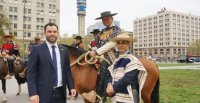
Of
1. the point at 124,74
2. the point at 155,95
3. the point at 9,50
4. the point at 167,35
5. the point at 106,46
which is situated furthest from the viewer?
the point at 167,35

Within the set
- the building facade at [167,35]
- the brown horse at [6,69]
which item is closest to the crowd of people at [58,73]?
the brown horse at [6,69]

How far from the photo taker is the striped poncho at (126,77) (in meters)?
5.25

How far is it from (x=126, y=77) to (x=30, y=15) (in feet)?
371

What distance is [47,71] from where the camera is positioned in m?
5.01

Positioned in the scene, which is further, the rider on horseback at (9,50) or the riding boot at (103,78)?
the rider on horseback at (9,50)

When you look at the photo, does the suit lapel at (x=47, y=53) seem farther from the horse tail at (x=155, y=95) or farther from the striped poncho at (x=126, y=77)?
the horse tail at (x=155, y=95)

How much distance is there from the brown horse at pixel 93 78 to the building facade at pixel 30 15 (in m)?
103

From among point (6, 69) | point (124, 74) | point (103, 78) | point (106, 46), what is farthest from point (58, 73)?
point (6, 69)

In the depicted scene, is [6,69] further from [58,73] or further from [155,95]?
[58,73]

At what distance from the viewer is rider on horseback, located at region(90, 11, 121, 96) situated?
7566 millimetres

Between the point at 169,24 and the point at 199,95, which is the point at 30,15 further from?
the point at 199,95

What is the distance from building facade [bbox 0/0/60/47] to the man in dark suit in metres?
106

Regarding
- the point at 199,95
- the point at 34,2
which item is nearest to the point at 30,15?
the point at 34,2

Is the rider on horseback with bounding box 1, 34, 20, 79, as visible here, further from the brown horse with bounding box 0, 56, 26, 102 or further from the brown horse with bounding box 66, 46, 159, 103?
the brown horse with bounding box 66, 46, 159, 103
